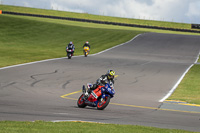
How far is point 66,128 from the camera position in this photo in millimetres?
9031

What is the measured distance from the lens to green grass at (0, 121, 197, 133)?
849 centimetres

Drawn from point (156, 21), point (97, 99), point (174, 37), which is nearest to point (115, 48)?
point (174, 37)

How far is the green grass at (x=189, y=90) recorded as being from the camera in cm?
1775

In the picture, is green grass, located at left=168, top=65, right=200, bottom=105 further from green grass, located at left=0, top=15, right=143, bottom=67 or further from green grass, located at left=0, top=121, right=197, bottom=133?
green grass, located at left=0, top=15, right=143, bottom=67

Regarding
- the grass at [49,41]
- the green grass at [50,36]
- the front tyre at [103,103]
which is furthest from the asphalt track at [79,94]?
the green grass at [50,36]

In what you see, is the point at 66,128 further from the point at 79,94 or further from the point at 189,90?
the point at 189,90

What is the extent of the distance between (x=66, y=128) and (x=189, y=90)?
13.1 metres

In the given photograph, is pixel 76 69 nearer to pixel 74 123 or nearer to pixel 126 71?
pixel 126 71

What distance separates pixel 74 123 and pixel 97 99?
424 centimetres

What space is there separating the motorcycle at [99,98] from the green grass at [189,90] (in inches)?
189

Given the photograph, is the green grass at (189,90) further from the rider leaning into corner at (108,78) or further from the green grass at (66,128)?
the green grass at (66,128)

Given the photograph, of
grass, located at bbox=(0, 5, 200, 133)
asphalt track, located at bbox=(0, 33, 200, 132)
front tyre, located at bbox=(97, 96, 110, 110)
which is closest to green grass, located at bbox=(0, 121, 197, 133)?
asphalt track, located at bbox=(0, 33, 200, 132)

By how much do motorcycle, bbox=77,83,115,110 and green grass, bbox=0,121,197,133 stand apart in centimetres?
370

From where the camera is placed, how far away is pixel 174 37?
64.4 metres
